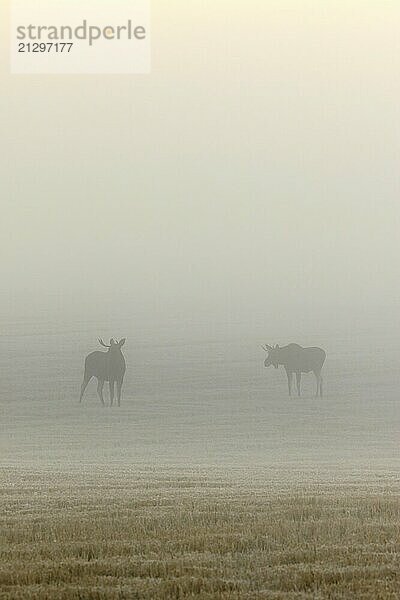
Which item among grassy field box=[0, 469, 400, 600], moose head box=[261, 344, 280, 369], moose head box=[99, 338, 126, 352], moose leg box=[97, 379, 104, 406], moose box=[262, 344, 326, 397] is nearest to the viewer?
grassy field box=[0, 469, 400, 600]

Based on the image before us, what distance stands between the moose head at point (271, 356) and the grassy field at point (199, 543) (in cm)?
578

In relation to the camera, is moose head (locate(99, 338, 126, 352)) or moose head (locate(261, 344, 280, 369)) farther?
moose head (locate(261, 344, 280, 369))

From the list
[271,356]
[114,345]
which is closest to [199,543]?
A: [114,345]

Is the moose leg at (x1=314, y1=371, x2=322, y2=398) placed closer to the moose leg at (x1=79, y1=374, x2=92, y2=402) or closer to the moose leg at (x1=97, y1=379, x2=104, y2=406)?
the moose leg at (x1=97, y1=379, x2=104, y2=406)

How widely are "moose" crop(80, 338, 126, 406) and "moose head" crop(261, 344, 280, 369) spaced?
2.00 meters

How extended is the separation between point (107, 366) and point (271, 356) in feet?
7.63

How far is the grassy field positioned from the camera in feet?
16.1

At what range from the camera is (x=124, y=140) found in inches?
477

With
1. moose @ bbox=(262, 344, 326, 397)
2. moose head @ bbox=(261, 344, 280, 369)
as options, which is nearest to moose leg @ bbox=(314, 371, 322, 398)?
moose @ bbox=(262, 344, 326, 397)

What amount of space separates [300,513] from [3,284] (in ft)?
23.3

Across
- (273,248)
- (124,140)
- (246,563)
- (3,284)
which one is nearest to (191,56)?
(124,140)

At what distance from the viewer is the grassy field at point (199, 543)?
489 centimetres

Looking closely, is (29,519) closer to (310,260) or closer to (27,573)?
(27,573)

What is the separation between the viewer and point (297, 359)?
13469 mm
